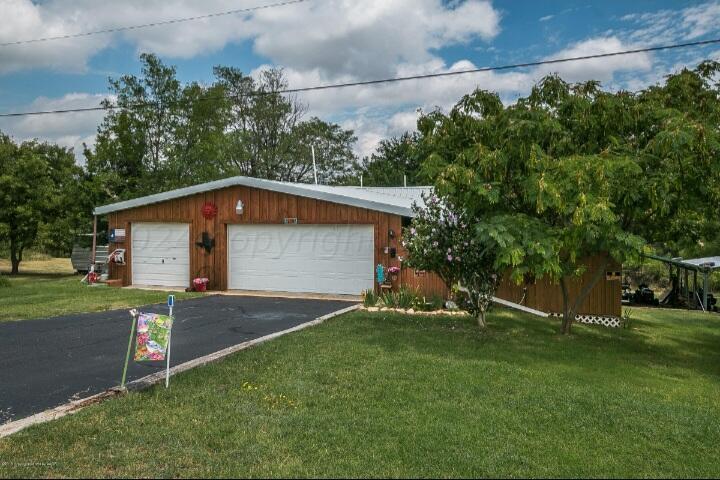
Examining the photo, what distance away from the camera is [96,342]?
786 cm

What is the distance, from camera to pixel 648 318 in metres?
12.9

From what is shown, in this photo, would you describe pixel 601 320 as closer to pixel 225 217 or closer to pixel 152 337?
pixel 152 337

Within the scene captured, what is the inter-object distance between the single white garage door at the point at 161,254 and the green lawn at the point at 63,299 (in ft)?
3.61

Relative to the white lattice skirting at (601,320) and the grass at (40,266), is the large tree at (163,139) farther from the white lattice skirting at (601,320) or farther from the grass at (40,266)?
the white lattice skirting at (601,320)

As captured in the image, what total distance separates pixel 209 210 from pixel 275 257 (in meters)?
2.26

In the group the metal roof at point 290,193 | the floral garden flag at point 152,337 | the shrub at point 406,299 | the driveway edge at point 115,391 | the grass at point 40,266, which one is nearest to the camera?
the driveway edge at point 115,391

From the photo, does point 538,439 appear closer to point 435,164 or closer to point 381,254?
point 435,164

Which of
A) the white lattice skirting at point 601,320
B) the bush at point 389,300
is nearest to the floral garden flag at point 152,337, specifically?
the bush at point 389,300

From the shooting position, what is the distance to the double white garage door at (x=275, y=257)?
44.9 ft

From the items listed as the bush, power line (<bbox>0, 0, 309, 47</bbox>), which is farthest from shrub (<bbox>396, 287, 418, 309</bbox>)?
power line (<bbox>0, 0, 309, 47</bbox>)

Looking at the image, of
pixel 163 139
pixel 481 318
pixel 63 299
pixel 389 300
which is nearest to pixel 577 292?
pixel 481 318

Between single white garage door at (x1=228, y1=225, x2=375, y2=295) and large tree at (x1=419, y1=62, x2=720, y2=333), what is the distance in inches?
195

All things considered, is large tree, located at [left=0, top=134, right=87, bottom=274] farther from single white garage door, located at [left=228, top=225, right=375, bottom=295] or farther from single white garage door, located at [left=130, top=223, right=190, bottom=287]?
single white garage door, located at [left=228, top=225, right=375, bottom=295]

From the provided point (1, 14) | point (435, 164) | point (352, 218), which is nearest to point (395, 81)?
point (352, 218)
